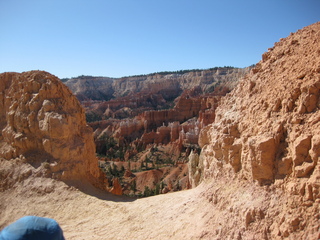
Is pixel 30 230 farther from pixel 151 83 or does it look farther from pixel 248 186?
pixel 151 83

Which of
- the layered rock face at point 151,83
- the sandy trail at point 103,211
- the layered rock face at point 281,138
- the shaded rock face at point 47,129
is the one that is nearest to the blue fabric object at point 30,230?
the layered rock face at point 281,138

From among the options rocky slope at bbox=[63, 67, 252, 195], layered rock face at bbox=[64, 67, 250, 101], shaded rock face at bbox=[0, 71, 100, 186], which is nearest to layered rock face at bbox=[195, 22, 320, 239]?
shaded rock face at bbox=[0, 71, 100, 186]

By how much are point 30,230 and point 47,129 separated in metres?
10.2

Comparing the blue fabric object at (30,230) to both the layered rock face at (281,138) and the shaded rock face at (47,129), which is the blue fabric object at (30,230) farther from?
the shaded rock face at (47,129)

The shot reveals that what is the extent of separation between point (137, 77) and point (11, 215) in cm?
11868

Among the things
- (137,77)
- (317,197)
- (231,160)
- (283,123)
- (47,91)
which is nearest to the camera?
(317,197)

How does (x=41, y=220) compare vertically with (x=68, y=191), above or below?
above

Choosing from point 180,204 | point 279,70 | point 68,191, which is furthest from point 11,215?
point 279,70

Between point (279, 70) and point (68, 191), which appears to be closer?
point (279, 70)

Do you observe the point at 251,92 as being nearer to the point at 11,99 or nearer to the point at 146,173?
the point at 11,99

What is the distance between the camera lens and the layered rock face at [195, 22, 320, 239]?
476 centimetres

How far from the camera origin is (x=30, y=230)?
2.15 meters

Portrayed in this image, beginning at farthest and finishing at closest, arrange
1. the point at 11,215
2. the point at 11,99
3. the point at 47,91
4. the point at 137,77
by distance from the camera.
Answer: the point at 137,77 < the point at 11,99 < the point at 47,91 < the point at 11,215

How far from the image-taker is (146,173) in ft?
99.5
